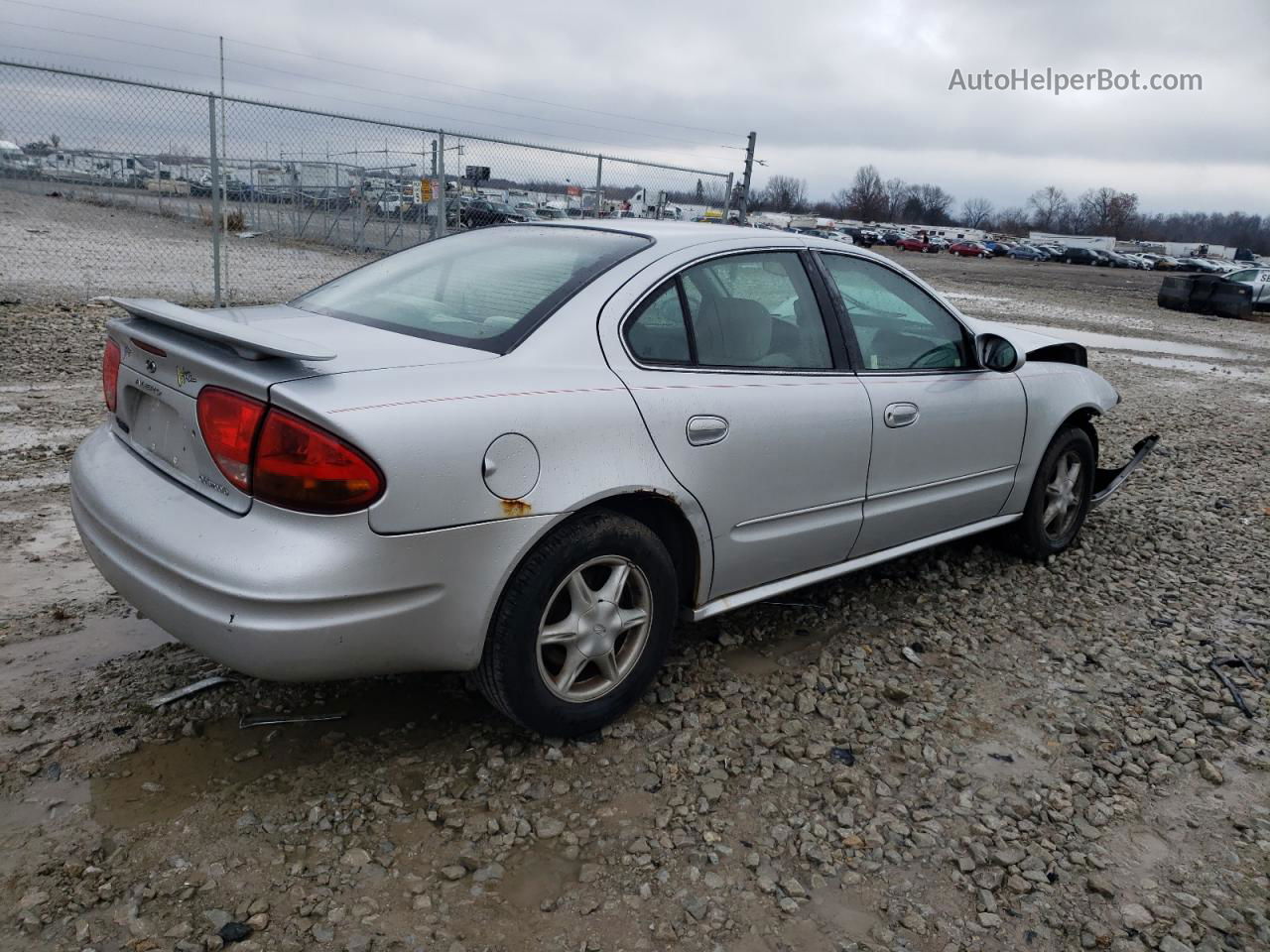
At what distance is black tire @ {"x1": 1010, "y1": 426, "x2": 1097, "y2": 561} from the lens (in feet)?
15.1

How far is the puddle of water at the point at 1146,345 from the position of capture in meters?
15.5

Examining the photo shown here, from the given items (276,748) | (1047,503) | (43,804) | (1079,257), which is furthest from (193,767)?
(1079,257)

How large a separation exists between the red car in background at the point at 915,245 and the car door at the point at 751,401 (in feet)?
204

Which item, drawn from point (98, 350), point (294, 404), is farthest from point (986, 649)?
point (98, 350)

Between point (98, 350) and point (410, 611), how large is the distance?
→ 6937 millimetres

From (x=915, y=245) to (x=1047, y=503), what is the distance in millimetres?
63473

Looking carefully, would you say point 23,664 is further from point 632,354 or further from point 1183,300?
point 1183,300

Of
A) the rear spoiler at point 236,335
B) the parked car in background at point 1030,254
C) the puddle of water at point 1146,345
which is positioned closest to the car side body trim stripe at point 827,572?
the rear spoiler at point 236,335

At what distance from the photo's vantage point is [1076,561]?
489cm

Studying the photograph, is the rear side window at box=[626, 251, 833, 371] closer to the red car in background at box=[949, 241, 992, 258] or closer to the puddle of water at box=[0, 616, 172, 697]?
the puddle of water at box=[0, 616, 172, 697]

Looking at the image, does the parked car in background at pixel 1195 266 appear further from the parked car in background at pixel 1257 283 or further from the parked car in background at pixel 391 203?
the parked car in background at pixel 391 203

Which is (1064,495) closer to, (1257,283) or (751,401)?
(751,401)

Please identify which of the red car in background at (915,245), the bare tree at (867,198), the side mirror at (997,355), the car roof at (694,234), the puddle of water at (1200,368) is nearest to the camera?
the car roof at (694,234)

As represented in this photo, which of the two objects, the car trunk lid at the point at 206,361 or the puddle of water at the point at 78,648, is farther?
Result: the puddle of water at the point at 78,648
